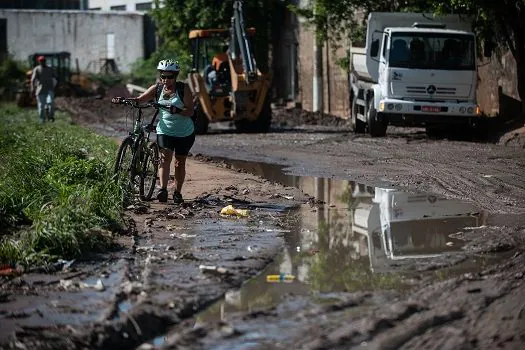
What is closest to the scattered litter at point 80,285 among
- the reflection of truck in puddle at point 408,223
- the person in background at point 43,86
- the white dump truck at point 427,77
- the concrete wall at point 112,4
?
the reflection of truck in puddle at point 408,223

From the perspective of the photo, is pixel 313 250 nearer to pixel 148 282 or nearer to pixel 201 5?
pixel 148 282

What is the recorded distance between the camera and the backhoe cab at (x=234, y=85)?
24.8 metres

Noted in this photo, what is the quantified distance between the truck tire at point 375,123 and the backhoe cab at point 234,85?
330cm

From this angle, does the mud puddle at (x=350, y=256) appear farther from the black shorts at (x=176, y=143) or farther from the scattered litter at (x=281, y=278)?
the black shorts at (x=176, y=143)

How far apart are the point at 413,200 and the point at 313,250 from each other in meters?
3.52

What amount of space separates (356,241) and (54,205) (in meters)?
3.12

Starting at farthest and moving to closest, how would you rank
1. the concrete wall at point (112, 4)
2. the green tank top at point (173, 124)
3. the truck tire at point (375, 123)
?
the concrete wall at point (112, 4), the truck tire at point (375, 123), the green tank top at point (173, 124)

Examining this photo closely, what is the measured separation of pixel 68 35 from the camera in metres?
58.7

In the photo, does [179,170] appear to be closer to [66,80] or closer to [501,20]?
[501,20]

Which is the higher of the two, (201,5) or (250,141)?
(201,5)

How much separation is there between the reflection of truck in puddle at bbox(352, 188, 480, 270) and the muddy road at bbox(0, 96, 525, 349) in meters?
0.02

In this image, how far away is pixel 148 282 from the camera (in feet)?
26.3

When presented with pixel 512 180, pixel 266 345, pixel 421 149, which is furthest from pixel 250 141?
pixel 266 345

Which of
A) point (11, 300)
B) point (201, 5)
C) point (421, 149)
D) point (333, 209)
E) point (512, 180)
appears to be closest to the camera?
point (11, 300)
